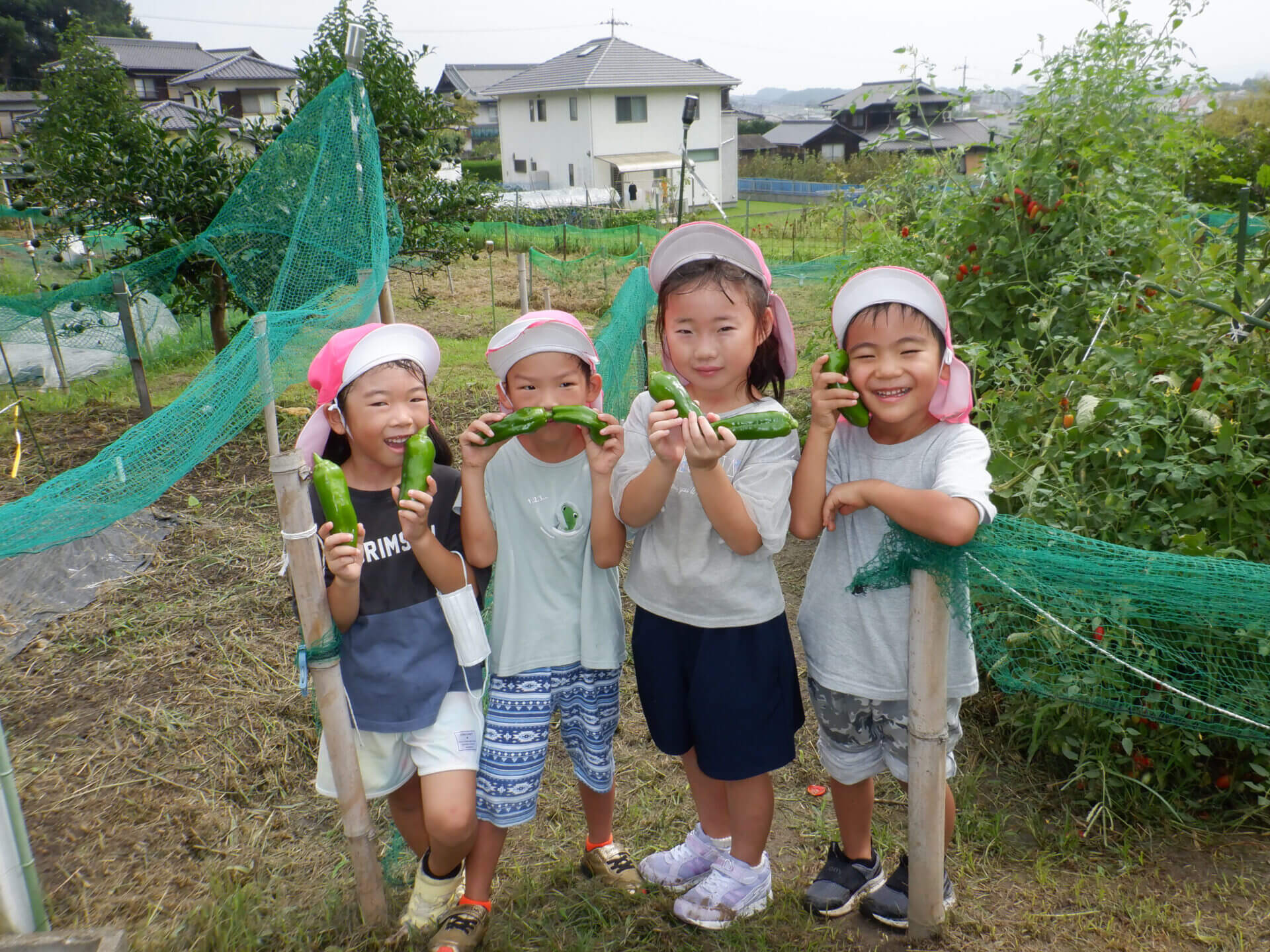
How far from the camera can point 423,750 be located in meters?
2.48

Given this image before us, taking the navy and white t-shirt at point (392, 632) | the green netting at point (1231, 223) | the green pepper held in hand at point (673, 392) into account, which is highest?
the green netting at point (1231, 223)

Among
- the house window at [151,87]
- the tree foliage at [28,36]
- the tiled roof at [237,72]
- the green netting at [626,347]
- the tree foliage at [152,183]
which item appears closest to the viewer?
the green netting at [626,347]

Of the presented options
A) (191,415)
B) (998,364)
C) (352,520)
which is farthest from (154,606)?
(998,364)

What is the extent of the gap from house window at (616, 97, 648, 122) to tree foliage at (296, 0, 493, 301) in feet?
116

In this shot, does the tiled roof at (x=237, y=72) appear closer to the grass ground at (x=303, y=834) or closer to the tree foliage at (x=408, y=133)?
the tree foliage at (x=408, y=133)

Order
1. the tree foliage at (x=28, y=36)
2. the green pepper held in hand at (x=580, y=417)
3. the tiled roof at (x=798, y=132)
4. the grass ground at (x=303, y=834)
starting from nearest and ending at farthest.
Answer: the green pepper held in hand at (x=580, y=417) < the grass ground at (x=303, y=834) < the tree foliage at (x=28, y=36) < the tiled roof at (x=798, y=132)

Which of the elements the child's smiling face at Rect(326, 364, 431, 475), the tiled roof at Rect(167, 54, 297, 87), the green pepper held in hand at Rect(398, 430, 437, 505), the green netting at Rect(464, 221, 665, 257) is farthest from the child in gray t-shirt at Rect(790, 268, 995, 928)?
the tiled roof at Rect(167, 54, 297, 87)

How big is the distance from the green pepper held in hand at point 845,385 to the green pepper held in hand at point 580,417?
1.99 ft

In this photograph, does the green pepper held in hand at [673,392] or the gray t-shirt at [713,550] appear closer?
the green pepper held in hand at [673,392]

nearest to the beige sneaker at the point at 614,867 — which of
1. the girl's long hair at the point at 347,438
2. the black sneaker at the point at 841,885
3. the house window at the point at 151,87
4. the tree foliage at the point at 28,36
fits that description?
the black sneaker at the point at 841,885

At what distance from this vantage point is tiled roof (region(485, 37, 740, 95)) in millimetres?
41188

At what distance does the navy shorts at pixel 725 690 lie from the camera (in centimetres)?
242

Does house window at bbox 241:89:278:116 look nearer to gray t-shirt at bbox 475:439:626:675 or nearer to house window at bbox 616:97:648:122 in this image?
house window at bbox 616:97:648:122

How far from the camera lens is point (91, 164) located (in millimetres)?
7203
